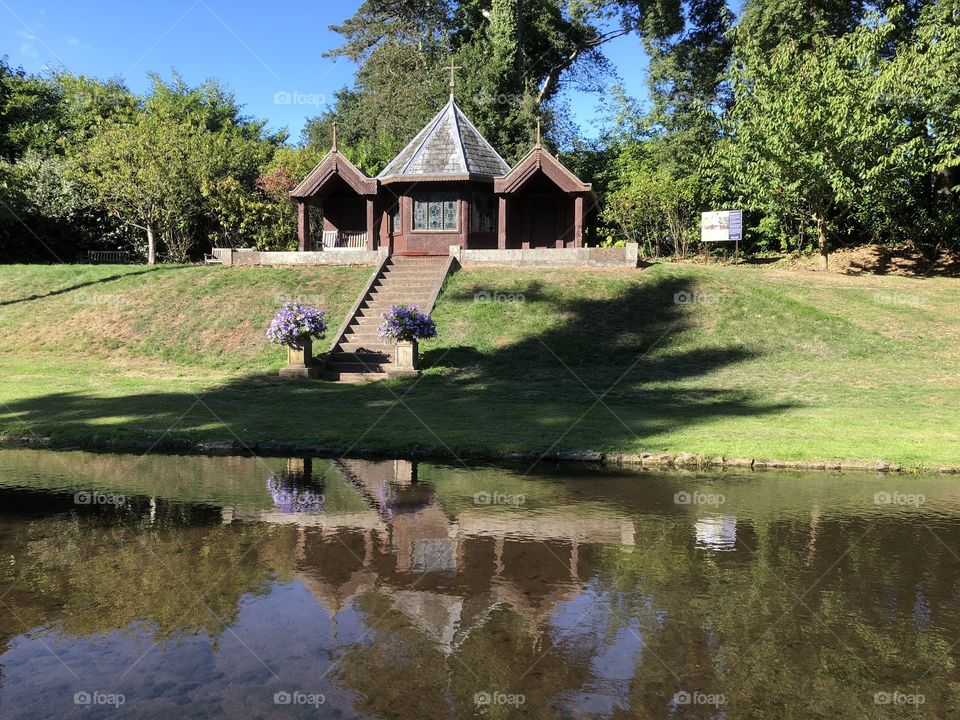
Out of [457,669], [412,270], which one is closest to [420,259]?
[412,270]

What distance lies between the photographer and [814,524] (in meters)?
9.64

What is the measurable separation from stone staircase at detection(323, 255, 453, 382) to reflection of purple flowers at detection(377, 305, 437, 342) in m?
1.08

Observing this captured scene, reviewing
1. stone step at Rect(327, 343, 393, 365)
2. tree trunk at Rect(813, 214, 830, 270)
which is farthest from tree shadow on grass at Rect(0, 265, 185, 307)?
tree trunk at Rect(813, 214, 830, 270)

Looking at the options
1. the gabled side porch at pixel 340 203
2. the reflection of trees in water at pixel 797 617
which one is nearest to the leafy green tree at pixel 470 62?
the gabled side porch at pixel 340 203

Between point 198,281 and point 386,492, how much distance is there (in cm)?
2350

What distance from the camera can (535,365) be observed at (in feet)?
77.0

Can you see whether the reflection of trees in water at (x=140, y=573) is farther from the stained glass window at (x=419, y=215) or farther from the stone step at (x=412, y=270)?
the stained glass window at (x=419, y=215)

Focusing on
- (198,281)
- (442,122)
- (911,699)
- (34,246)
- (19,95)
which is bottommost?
(911,699)

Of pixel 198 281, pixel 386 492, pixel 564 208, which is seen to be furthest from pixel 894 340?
pixel 198 281

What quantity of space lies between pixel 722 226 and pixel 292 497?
115 ft

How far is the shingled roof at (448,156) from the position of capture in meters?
34.5

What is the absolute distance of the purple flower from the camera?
21969 mm

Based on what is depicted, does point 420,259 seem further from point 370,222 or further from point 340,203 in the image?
point 340,203

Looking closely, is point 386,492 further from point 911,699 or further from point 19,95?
point 19,95
